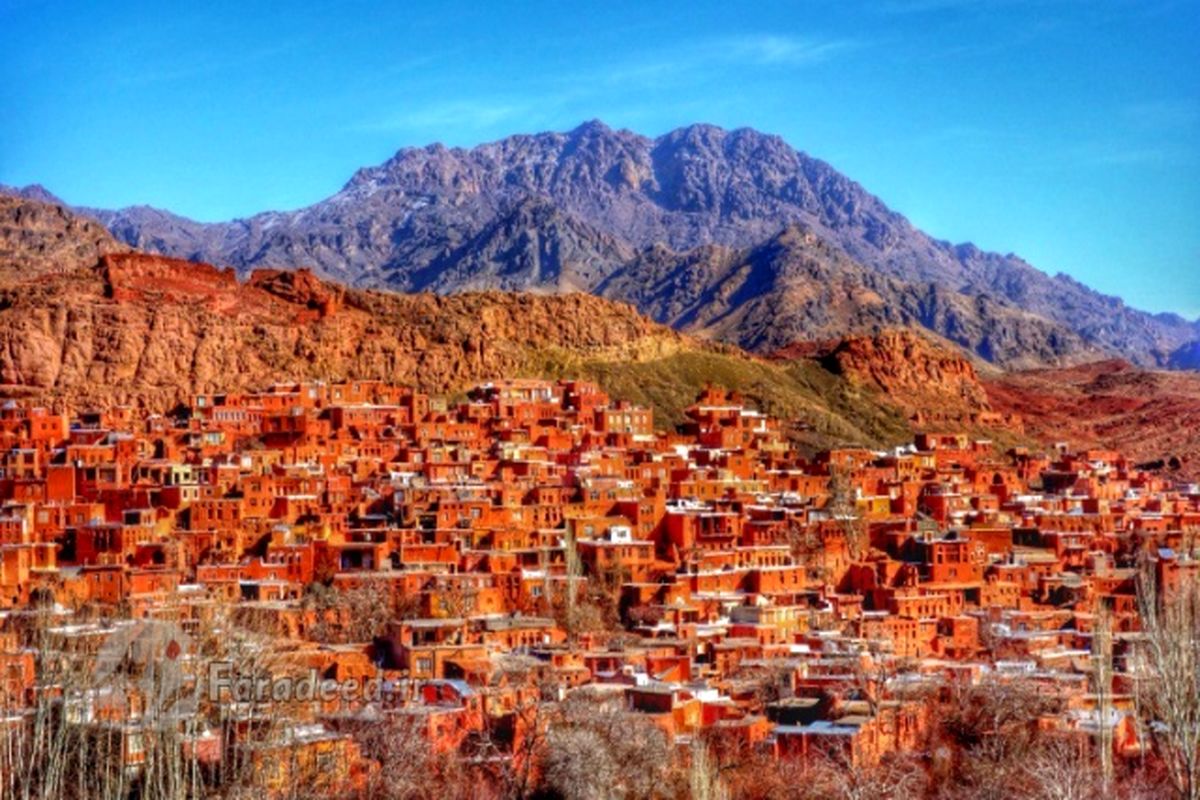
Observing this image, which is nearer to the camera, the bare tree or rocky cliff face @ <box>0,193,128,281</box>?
the bare tree

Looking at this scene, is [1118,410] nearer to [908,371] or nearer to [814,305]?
[908,371]

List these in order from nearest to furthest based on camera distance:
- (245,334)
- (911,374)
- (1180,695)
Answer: (1180,695) < (245,334) < (911,374)

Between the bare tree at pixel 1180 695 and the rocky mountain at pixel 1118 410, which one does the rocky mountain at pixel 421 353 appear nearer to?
the rocky mountain at pixel 1118 410

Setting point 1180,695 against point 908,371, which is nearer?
point 1180,695

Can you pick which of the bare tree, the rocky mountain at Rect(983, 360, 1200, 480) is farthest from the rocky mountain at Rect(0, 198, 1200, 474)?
the bare tree

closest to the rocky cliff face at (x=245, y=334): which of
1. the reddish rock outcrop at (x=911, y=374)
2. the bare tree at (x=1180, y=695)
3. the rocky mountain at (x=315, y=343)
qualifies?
the rocky mountain at (x=315, y=343)

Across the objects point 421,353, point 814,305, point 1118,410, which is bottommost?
point 1118,410

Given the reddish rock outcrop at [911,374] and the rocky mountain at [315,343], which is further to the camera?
the reddish rock outcrop at [911,374]

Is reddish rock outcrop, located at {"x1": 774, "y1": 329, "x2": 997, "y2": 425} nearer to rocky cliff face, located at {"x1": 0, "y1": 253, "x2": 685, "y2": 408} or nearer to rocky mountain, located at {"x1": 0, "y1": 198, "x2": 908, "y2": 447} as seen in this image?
rocky mountain, located at {"x1": 0, "y1": 198, "x2": 908, "y2": 447}

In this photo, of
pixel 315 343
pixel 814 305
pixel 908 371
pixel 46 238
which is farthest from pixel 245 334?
pixel 814 305

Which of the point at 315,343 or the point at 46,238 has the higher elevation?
the point at 46,238

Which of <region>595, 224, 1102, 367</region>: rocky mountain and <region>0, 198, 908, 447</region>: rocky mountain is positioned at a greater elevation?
<region>595, 224, 1102, 367</region>: rocky mountain

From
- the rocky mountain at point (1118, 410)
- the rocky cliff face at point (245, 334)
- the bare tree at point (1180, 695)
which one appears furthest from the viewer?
the rocky mountain at point (1118, 410)
